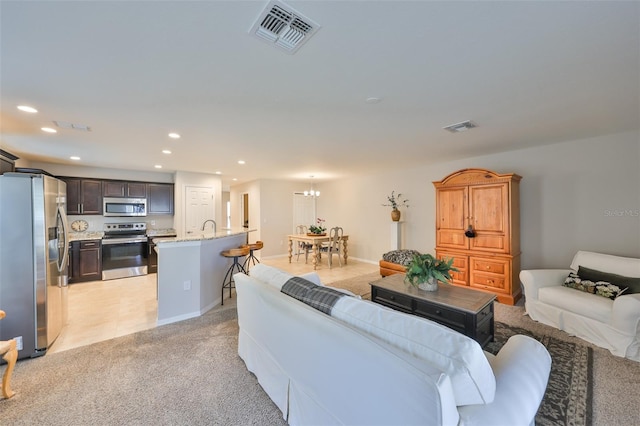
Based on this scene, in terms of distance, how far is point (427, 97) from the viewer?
2.30m

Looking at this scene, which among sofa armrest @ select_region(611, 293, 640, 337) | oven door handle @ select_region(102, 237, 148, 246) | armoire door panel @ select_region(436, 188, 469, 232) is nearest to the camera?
sofa armrest @ select_region(611, 293, 640, 337)

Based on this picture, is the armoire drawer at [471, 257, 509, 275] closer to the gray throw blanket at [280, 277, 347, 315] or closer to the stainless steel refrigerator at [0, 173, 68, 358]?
the gray throw blanket at [280, 277, 347, 315]

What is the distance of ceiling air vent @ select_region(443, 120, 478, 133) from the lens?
2949 mm

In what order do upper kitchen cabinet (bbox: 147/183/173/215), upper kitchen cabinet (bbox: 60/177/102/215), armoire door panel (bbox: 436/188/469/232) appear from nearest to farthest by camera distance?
1. armoire door panel (bbox: 436/188/469/232)
2. upper kitchen cabinet (bbox: 60/177/102/215)
3. upper kitchen cabinet (bbox: 147/183/173/215)

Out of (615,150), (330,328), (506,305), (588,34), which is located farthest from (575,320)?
(330,328)

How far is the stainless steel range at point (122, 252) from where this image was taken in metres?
5.17

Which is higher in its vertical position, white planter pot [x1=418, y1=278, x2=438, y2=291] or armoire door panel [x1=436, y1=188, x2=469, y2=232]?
armoire door panel [x1=436, y1=188, x2=469, y2=232]

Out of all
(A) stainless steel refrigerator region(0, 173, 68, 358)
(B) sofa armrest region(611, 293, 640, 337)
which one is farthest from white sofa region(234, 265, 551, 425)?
(A) stainless steel refrigerator region(0, 173, 68, 358)

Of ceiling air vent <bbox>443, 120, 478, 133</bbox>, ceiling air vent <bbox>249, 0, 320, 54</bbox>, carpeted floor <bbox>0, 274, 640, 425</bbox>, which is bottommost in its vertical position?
carpeted floor <bbox>0, 274, 640, 425</bbox>

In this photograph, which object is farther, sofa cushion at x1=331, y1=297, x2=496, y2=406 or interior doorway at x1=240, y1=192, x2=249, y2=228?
interior doorway at x1=240, y1=192, x2=249, y2=228

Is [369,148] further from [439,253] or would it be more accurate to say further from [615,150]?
[615,150]

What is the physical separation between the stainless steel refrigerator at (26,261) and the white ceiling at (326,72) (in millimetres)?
804

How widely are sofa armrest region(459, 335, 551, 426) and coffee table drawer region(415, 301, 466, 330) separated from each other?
996 millimetres

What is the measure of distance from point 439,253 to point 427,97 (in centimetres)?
325
